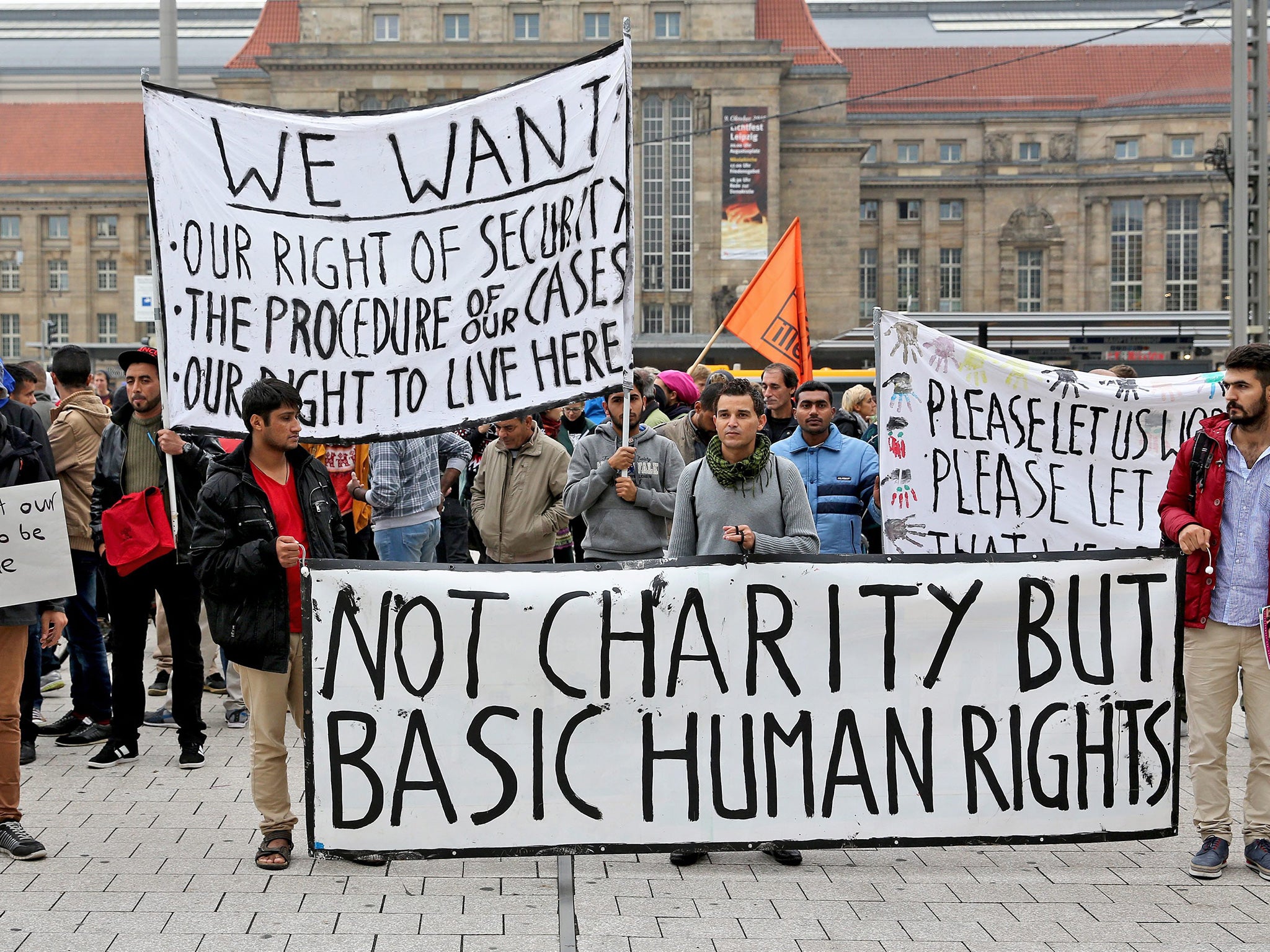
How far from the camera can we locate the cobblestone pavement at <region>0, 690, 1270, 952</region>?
4.30 meters

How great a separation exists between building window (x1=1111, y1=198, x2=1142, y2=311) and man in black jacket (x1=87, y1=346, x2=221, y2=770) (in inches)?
2956

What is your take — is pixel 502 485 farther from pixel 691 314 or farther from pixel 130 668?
pixel 691 314

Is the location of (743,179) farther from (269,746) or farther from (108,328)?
(269,746)

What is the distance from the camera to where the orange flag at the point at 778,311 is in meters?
11.0

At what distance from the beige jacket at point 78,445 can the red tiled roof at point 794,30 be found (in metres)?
62.5

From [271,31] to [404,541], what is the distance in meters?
68.8

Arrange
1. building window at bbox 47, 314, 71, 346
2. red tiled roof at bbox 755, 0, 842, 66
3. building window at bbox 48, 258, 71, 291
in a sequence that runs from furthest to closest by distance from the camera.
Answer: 1. building window at bbox 48, 258, 71, 291
2. building window at bbox 47, 314, 71, 346
3. red tiled roof at bbox 755, 0, 842, 66

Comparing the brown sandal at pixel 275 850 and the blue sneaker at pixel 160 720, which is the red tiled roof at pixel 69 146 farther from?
the brown sandal at pixel 275 850

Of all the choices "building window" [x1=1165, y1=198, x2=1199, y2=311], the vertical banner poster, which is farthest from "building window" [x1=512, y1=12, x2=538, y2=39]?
"building window" [x1=1165, y1=198, x2=1199, y2=311]

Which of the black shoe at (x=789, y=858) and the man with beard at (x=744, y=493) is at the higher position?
the man with beard at (x=744, y=493)

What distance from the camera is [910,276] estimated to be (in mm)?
77875

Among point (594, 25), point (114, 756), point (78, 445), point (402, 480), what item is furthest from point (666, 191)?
point (114, 756)

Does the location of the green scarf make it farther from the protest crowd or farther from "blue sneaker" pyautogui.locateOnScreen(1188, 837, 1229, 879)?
"blue sneaker" pyautogui.locateOnScreen(1188, 837, 1229, 879)

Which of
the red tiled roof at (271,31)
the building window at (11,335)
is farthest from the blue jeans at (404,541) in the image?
the building window at (11,335)
